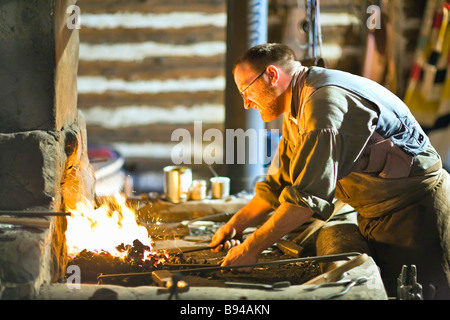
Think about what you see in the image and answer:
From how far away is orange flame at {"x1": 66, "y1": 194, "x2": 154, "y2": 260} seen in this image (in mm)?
3945

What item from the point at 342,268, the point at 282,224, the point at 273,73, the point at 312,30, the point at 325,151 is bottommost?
the point at 342,268

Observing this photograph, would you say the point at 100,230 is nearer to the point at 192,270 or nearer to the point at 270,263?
the point at 192,270

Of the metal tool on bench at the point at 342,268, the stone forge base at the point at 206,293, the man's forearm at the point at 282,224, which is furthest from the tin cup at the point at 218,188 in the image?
the stone forge base at the point at 206,293

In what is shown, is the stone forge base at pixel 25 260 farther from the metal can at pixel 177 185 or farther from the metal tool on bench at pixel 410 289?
the metal can at pixel 177 185

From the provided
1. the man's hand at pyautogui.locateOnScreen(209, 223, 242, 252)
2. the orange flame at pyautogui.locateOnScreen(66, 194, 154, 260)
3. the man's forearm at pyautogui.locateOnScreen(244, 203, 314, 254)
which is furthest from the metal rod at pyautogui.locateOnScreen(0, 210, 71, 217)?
the man's hand at pyautogui.locateOnScreen(209, 223, 242, 252)

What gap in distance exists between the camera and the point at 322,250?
391 centimetres

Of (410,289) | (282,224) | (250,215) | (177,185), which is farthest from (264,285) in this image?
(177,185)

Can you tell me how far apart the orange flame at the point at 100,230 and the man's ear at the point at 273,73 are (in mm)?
1350

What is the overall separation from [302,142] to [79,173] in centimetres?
160

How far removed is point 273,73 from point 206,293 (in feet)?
4.57

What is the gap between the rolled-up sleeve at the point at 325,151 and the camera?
10.5 ft

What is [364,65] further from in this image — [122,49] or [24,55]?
[24,55]

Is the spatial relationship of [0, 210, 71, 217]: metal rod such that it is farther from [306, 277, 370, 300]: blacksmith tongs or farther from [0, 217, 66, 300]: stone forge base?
[306, 277, 370, 300]: blacksmith tongs

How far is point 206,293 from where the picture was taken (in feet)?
9.75
